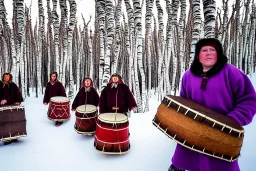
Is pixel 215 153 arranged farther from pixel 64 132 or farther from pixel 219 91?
pixel 64 132

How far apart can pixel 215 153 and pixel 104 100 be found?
3230 millimetres

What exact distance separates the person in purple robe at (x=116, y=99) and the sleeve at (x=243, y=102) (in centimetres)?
290

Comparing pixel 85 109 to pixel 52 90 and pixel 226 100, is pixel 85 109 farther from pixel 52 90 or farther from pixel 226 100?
pixel 226 100

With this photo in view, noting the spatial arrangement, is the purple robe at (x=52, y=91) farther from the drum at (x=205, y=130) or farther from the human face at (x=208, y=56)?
the human face at (x=208, y=56)

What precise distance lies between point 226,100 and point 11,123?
4.54 metres

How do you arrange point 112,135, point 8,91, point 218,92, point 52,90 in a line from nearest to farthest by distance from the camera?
point 218,92 → point 112,135 → point 8,91 → point 52,90

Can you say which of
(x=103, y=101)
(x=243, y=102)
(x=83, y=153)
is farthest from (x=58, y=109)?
(x=243, y=102)

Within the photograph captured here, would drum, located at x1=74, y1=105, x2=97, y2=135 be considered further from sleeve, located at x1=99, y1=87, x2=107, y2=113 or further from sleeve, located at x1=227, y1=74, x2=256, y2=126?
sleeve, located at x1=227, y1=74, x2=256, y2=126

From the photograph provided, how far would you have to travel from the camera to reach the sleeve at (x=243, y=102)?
1.88m

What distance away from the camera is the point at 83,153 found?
4301mm

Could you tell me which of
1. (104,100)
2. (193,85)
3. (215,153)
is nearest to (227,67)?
(193,85)

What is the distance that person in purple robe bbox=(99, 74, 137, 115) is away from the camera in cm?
469

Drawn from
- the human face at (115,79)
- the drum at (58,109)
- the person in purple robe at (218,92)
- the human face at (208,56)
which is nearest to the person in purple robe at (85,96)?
the drum at (58,109)

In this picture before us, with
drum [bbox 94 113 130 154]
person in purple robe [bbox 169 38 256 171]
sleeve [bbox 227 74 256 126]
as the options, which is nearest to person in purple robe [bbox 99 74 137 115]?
drum [bbox 94 113 130 154]
